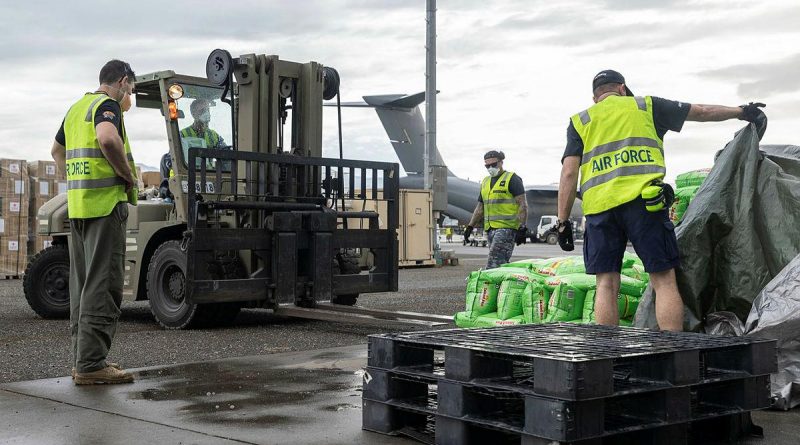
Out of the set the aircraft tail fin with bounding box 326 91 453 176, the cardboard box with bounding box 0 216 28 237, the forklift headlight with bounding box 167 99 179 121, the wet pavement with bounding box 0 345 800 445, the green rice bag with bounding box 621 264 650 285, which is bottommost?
the wet pavement with bounding box 0 345 800 445

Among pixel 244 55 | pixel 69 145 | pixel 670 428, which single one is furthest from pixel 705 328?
pixel 244 55

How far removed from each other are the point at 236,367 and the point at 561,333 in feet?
8.85

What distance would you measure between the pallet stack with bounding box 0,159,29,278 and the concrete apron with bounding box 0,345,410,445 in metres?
13.7

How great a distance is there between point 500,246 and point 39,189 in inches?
481

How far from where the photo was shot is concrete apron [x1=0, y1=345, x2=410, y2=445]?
4262 millimetres

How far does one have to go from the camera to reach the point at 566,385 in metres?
3.42

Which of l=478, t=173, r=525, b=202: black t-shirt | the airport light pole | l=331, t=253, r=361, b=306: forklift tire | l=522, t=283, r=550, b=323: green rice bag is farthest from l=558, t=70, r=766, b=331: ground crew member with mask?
the airport light pole

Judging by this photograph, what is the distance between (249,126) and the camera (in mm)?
9117

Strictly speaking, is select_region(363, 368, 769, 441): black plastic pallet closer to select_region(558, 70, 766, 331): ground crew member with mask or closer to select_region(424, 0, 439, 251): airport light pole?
select_region(558, 70, 766, 331): ground crew member with mask

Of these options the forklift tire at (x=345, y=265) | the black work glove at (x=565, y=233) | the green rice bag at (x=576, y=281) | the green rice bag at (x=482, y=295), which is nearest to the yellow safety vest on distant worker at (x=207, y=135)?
the forklift tire at (x=345, y=265)

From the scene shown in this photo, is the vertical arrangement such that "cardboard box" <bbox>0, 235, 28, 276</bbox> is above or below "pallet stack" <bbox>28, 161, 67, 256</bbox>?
below

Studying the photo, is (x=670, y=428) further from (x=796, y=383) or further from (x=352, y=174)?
(x=352, y=174)

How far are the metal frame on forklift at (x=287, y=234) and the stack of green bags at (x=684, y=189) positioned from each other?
2.27 meters

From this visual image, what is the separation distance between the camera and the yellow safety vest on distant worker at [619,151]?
5363mm
